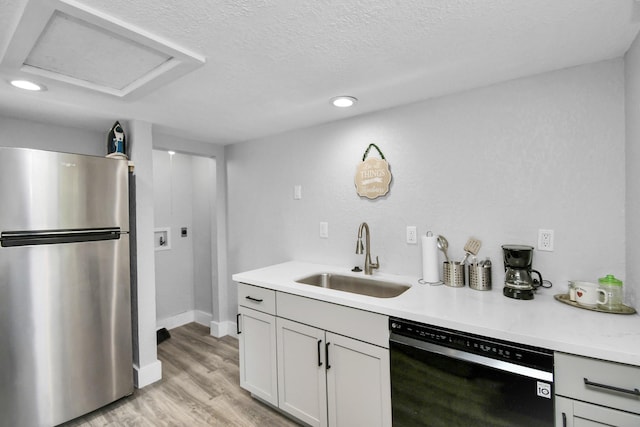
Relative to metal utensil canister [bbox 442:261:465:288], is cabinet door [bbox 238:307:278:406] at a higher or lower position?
lower

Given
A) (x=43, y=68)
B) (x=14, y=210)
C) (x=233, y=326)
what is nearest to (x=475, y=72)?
(x=43, y=68)

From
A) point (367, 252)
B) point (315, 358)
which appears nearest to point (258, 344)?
point (315, 358)

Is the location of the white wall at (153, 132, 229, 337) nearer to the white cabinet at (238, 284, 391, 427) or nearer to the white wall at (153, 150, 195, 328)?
the white wall at (153, 150, 195, 328)

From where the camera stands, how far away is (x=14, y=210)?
1749 mm

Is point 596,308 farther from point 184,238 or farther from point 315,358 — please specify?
point 184,238

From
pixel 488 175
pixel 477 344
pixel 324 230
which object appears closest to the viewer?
pixel 477 344

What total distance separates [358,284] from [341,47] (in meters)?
1.60

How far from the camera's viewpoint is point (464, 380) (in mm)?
1330

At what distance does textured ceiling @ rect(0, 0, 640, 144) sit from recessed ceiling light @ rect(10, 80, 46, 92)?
7 centimetres

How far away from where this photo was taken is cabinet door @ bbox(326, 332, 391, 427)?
5.15ft

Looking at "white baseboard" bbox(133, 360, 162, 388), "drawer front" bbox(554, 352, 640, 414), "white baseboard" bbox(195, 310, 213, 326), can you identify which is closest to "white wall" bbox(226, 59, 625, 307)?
"drawer front" bbox(554, 352, 640, 414)

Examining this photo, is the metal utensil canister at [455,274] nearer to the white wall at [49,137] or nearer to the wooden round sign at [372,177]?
the wooden round sign at [372,177]

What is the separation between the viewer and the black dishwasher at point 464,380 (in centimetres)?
117

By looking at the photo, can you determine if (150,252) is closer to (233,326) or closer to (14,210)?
(14,210)
